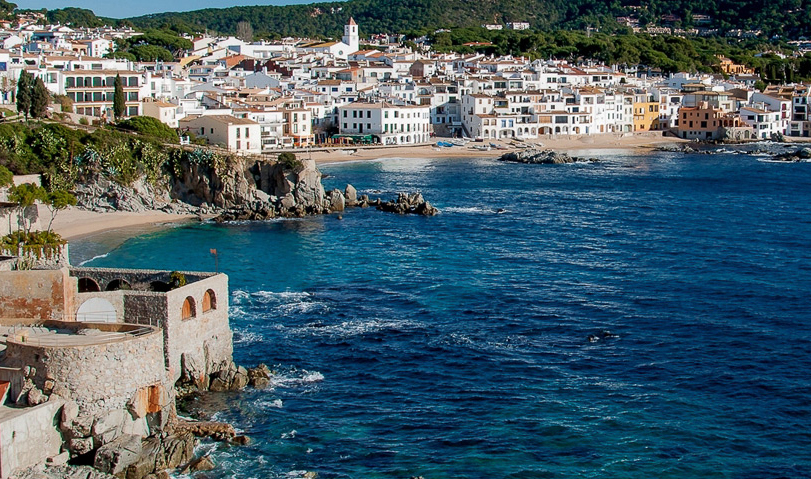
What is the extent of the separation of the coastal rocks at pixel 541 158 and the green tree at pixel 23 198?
59176mm

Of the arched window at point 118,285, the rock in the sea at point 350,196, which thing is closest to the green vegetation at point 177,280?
the arched window at point 118,285

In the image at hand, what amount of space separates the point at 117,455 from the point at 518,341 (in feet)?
47.1

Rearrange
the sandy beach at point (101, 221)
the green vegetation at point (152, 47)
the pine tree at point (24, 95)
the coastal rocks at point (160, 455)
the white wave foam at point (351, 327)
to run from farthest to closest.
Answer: the green vegetation at point (152, 47) < the pine tree at point (24, 95) < the sandy beach at point (101, 221) < the white wave foam at point (351, 327) < the coastal rocks at point (160, 455)

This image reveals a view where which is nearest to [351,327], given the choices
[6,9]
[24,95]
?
[24,95]

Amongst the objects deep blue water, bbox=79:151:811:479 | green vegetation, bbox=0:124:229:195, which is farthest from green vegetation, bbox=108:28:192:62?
deep blue water, bbox=79:151:811:479

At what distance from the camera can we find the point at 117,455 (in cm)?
2222

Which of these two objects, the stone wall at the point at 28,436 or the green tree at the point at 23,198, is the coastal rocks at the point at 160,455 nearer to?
the stone wall at the point at 28,436

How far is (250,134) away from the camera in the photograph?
74375 millimetres

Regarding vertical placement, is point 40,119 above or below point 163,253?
above

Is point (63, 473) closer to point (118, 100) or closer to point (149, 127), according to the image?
point (149, 127)

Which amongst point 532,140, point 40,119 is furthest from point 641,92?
point 40,119

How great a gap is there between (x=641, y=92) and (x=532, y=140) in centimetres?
1737

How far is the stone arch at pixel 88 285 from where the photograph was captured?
29.1 meters

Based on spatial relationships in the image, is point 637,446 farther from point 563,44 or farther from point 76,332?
point 563,44
